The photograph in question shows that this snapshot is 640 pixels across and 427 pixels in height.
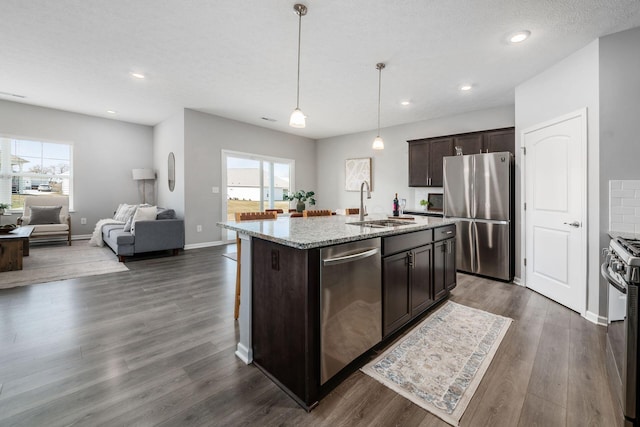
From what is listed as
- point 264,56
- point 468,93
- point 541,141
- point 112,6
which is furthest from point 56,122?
point 541,141

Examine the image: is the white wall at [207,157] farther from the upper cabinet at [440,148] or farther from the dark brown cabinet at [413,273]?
the dark brown cabinet at [413,273]

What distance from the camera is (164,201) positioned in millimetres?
6387

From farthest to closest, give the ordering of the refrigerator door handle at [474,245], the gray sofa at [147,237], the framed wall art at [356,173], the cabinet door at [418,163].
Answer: the framed wall art at [356,173] < the cabinet door at [418,163] < the gray sofa at [147,237] < the refrigerator door handle at [474,245]

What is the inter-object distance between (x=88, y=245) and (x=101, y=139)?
2.46m

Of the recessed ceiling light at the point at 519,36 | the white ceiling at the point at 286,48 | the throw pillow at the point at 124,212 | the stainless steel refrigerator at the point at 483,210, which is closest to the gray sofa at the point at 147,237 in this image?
the throw pillow at the point at 124,212

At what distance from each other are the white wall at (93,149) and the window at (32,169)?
0.19 metres

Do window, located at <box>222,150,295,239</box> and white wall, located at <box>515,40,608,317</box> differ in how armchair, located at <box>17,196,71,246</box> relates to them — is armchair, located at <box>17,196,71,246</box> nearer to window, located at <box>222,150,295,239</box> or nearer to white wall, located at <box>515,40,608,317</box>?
window, located at <box>222,150,295,239</box>

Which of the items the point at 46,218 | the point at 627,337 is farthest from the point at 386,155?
the point at 46,218

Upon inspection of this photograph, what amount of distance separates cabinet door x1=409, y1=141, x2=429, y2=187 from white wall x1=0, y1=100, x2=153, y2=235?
6381 millimetres

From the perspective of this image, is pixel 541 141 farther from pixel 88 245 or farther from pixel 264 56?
pixel 88 245

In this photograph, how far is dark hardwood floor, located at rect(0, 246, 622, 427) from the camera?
Answer: 1.40 meters

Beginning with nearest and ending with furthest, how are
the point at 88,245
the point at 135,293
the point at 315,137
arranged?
the point at 135,293 < the point at 88,245 < the point at 315,137

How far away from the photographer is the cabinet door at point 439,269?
2.65 m

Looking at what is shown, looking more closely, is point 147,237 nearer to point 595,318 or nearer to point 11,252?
point 11,252
